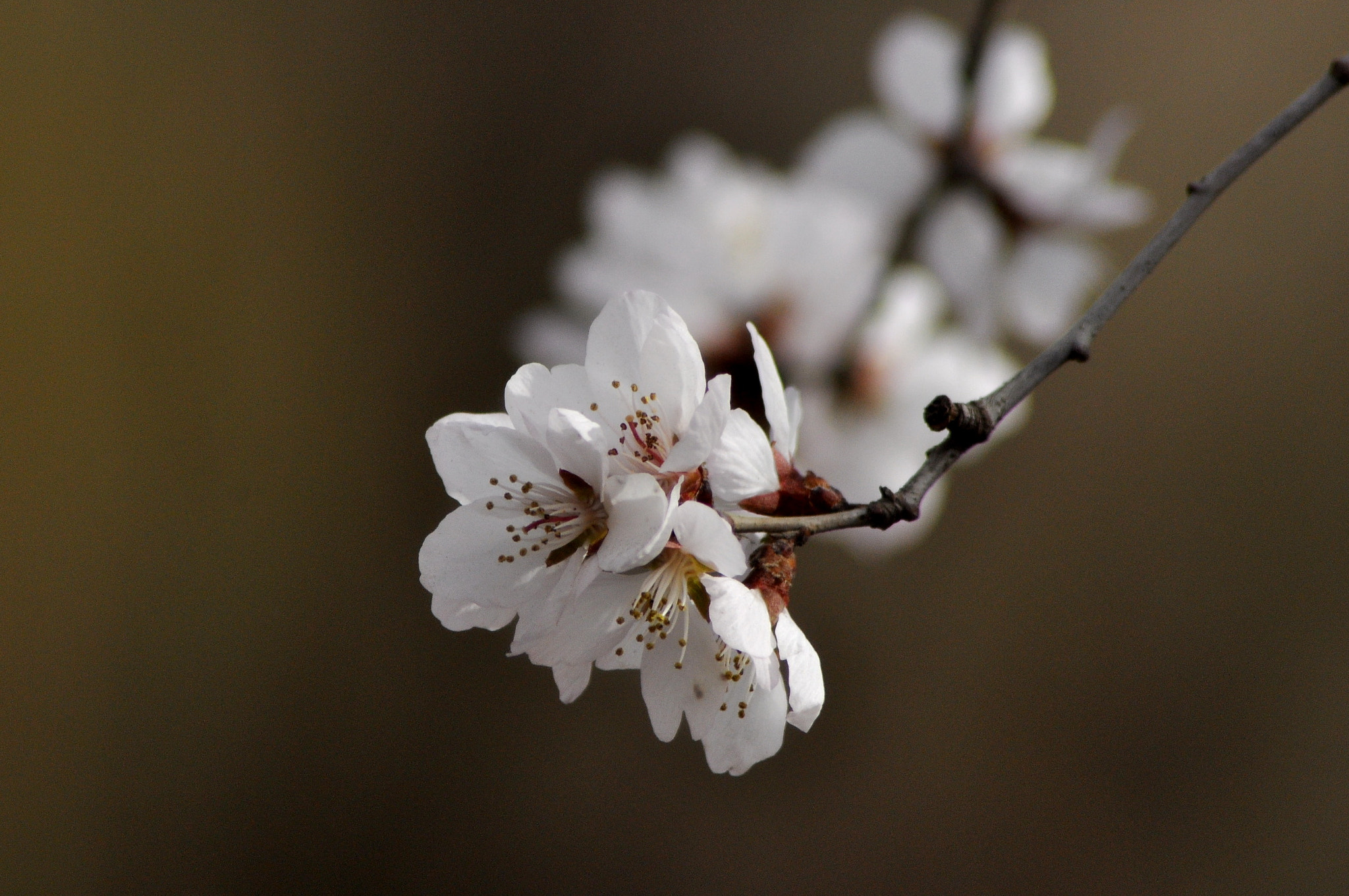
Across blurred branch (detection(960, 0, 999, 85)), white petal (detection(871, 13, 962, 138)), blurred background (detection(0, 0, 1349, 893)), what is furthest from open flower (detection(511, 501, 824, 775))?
blurred background (detection(0, 0, 1349, 893))

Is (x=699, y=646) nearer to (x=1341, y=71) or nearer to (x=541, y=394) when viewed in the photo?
(x=541, y=394)

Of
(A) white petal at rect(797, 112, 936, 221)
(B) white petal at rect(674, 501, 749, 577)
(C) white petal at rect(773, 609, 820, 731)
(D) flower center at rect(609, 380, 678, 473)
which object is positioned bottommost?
(C) white petal at rect(773, 609, 820, 731)

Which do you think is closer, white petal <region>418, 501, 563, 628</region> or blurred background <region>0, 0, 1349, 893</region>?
white petal <region>418, 501, 563, 628</region>

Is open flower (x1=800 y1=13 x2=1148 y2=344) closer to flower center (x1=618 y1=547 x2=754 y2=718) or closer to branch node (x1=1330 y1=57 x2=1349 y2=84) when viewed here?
branch node (x1=1330 y1=57 x2=1349 y2=84)

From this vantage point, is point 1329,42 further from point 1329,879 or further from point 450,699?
point 450,699

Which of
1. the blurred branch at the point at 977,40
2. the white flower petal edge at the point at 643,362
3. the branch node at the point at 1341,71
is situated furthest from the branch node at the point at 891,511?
the blurred branch at the point at 977,40
